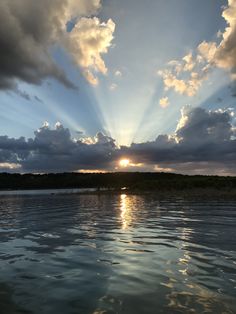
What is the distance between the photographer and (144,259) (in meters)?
15.9

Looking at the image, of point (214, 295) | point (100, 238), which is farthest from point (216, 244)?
point (214, 295)

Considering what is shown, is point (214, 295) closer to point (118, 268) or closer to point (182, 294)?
point (182, 294)

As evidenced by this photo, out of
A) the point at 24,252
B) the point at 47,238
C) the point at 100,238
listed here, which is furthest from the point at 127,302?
the point at 47,238

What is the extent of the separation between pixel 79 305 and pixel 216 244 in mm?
11985

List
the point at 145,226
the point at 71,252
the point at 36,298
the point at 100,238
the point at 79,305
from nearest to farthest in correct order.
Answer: the point at 79,305 < the point at 36,298 < the point at 71,252 < the point at 100,238 < the point at 145,226

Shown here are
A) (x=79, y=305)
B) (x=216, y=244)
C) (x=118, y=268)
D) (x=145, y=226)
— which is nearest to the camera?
(x=79, y=305)

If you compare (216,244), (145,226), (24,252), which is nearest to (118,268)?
(24,252)

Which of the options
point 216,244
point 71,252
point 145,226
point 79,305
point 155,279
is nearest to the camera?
point 79,305

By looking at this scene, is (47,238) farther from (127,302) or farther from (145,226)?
(127,302)

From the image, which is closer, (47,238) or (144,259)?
(144,259)

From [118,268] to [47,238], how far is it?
10240mm

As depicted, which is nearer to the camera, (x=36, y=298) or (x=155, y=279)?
(x=36, y=298)

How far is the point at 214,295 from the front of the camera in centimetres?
1071

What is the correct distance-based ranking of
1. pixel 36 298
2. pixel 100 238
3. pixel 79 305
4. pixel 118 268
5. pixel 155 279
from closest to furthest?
pixel 79 305
pixel 36 298
pixel 155 279
pixel 118 268
pixel 100 238
